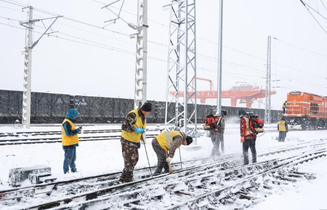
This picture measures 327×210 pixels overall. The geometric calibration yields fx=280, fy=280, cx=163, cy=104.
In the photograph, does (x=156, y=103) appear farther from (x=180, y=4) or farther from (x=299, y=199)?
(x=299, y=199)

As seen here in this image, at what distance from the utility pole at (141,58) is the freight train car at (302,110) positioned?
65.2 ft

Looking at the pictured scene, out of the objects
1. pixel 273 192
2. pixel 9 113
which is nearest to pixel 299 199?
pixel 273 192

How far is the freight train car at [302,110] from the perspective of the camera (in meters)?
28.1

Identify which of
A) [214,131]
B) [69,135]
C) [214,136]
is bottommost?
[214,136]

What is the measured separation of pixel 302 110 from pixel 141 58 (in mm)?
21356

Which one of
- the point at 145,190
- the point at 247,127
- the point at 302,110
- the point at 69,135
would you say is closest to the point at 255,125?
the point at 247,127

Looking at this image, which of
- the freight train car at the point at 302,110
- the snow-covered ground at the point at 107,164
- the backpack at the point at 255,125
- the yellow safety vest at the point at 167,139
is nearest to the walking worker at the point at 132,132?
the yellow safety vest at the point at 167,139

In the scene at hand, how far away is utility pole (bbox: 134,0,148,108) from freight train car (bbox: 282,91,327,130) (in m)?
19.9

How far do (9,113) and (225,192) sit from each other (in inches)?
813

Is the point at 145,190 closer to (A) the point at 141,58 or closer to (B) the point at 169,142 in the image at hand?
(B) the point at 169,142

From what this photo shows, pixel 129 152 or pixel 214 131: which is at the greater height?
pixel 214 131

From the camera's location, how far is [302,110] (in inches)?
1096

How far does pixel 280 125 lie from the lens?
1716 cm

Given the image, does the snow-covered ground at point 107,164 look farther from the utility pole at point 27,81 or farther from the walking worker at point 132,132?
the utility pole at point 27,81
